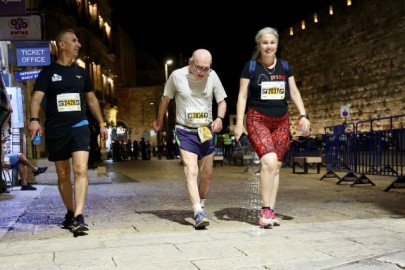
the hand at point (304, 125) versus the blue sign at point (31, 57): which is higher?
the blue sign at point (31, 57)

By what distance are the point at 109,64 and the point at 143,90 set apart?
727 centimetres

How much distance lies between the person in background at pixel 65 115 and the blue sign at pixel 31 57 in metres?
8.33

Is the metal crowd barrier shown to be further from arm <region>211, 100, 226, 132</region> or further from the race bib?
the race bib

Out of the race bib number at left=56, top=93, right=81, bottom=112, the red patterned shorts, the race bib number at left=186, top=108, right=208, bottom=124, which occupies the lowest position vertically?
the red patterned shorts

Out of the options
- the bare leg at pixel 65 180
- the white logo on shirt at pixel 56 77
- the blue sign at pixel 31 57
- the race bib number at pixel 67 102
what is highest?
the blue sign at pixel 31 57

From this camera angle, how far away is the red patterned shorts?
490 cm

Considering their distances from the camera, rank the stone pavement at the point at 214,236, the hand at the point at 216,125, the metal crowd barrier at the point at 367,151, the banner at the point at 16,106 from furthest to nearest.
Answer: the banner at the point at 16,106, the metal crowd barrier at the point at 367,151, the hand at the point at 216,125, the stone pavement at the point at 214,236

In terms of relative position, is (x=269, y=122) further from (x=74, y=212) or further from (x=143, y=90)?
(x=143, y=90)

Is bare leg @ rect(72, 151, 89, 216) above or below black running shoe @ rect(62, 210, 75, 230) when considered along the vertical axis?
above

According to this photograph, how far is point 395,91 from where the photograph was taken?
94.0 ft

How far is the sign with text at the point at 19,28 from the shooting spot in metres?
9.73

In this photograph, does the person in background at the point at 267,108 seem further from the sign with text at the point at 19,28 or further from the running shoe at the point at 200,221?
the sign with text at the point at 19,28

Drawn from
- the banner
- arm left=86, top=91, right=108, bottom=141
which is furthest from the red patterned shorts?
the banner

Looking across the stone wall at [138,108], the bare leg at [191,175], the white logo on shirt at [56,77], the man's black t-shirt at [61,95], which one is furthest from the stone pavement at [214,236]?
the stone wall at [138,108]
